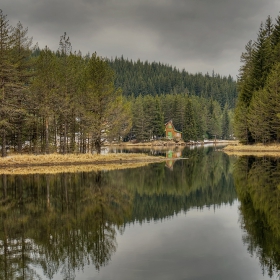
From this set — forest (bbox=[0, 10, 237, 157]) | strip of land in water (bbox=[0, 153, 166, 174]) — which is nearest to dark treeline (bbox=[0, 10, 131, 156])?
forest (bbox=[0, 10, 237, 157])

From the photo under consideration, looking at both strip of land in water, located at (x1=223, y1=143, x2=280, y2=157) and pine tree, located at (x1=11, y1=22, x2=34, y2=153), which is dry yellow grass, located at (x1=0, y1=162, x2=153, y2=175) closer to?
pine tree, located at (x1=11, y1=22, x2=34, y2=153)

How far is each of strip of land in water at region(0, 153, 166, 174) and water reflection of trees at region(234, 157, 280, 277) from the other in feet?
51.8

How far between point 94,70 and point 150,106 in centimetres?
6034

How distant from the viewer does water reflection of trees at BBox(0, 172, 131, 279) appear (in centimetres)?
1008

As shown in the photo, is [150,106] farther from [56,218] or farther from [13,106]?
[56,218]

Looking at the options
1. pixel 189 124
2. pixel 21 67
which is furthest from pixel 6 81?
pixel 189 124

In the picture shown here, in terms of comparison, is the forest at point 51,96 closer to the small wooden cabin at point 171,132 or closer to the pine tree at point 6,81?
the pine tree at point 6,81

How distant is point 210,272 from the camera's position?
9.38m

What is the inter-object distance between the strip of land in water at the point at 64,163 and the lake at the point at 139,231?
1046cm

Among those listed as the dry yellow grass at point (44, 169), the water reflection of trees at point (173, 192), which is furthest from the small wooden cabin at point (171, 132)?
the water reflection of trees at point (173, 192)

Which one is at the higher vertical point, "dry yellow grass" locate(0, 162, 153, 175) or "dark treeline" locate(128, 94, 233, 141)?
"dark treeline" locate(128, 94, 233, 141)

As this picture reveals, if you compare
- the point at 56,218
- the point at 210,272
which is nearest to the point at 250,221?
the point at 210,272

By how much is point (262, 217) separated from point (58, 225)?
827 centimetres

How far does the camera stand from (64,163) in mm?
37969
